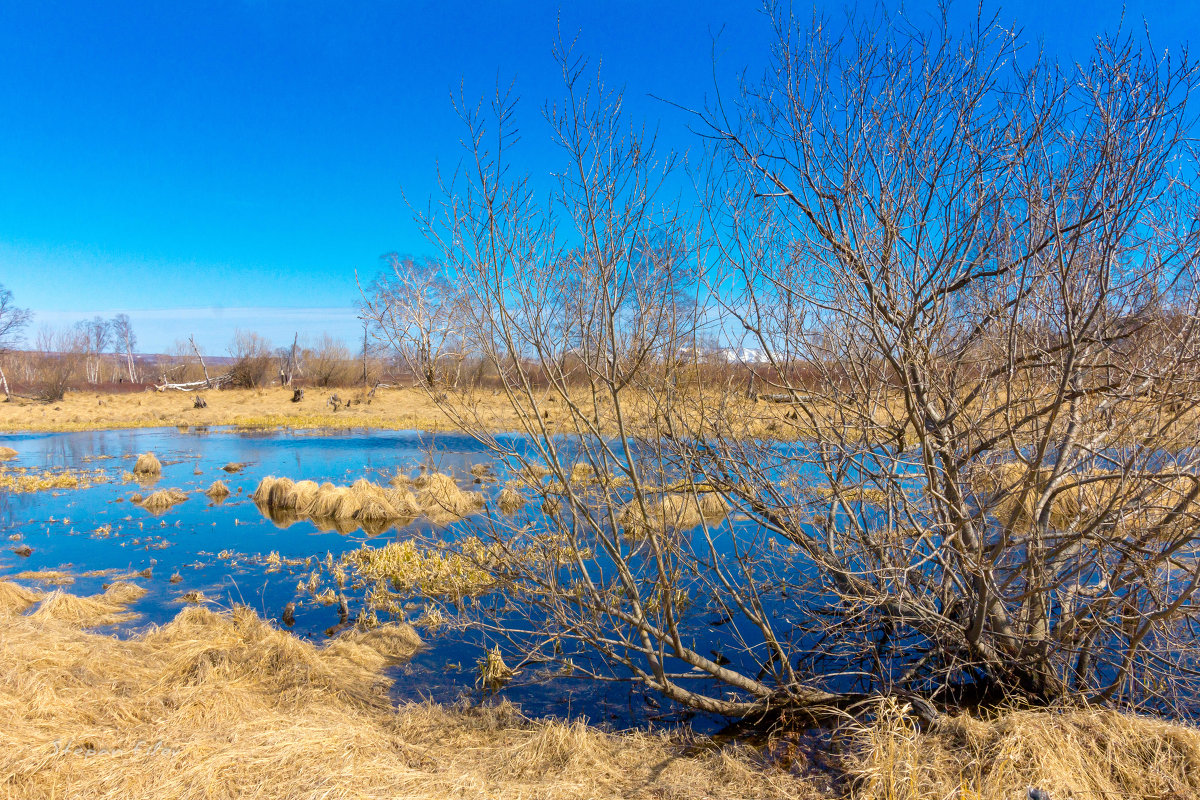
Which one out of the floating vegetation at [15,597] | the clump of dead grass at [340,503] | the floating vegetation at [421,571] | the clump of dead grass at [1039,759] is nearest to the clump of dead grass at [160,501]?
the clump of dead grass at [340,503]

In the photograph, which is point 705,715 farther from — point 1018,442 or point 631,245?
point 631,245

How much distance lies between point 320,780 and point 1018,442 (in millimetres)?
4554

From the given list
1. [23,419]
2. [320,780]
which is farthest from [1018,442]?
[23,419]

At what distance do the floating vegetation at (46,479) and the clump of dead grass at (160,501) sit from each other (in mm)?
3044

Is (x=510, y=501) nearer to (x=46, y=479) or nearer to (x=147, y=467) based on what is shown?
(x=147, y=467)

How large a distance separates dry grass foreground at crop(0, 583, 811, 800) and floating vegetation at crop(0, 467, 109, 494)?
10.4 metres

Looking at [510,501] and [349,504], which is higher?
[510,501]

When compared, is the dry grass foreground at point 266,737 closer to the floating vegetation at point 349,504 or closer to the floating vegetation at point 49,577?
the floating vegetation at point 49,577

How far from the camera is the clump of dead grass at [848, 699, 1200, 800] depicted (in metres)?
3.61

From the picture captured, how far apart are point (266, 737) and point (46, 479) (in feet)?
50.7

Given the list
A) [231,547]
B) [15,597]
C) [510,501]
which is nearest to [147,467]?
[231,547]

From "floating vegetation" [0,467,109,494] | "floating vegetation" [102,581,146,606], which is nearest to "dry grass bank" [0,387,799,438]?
"floating vegetation" [0,467,109,494]

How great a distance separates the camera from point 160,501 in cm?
1305

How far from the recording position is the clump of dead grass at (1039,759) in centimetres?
361
